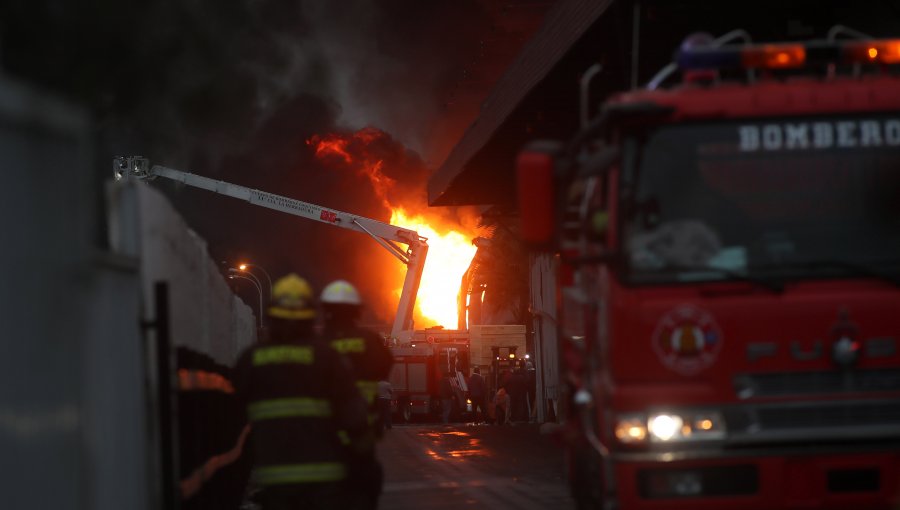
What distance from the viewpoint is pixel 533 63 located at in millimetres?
22172

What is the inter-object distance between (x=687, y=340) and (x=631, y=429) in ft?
1.82

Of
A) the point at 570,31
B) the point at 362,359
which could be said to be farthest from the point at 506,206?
the point at 362,359

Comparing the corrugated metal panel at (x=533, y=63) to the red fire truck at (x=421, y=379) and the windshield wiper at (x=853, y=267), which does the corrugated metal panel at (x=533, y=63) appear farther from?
the red fire truck at (x=421, y=379)

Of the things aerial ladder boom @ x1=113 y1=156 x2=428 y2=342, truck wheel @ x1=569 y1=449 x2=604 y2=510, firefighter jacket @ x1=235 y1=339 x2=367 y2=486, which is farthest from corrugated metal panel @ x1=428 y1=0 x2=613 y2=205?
aerial ladder boom @ x1=113 y1=156 x2=428 y2=342

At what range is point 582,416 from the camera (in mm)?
8891

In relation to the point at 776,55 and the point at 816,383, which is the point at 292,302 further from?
the point at 776,55

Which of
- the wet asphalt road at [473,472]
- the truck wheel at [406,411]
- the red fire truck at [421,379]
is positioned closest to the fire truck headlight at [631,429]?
the wet asphalt road at [473,472]

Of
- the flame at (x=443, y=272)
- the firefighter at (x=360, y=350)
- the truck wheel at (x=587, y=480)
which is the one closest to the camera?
the truck wheel at (x=587, y=480)

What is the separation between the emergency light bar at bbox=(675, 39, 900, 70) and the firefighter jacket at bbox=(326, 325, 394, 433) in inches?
104

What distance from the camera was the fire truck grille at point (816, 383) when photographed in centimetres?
765

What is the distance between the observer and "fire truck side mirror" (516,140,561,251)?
7.86m

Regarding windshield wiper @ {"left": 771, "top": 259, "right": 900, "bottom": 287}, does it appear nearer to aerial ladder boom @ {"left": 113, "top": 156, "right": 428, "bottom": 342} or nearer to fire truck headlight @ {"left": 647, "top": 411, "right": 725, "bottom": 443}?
fire truck headlight @ {"left": 647, "top": 411, "right": 725, "bottom": 443}

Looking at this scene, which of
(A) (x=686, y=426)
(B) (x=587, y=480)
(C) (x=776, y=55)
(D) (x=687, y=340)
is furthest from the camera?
(B) (x=587, y=480)

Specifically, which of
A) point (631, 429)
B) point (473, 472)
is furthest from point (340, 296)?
point (473, 472)
